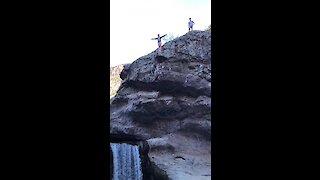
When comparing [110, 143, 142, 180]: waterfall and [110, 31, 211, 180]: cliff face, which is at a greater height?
[110, 31, 211, 180]: cliff face

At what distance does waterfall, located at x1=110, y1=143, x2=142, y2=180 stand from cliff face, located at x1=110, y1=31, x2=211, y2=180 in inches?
57.1

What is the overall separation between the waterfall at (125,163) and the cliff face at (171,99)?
145 centimetres

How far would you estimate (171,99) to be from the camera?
2139 centimetres

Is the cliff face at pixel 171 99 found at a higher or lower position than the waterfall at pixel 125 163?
higher

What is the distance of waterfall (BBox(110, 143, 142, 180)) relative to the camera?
715 inches

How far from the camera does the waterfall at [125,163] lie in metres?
18.2
